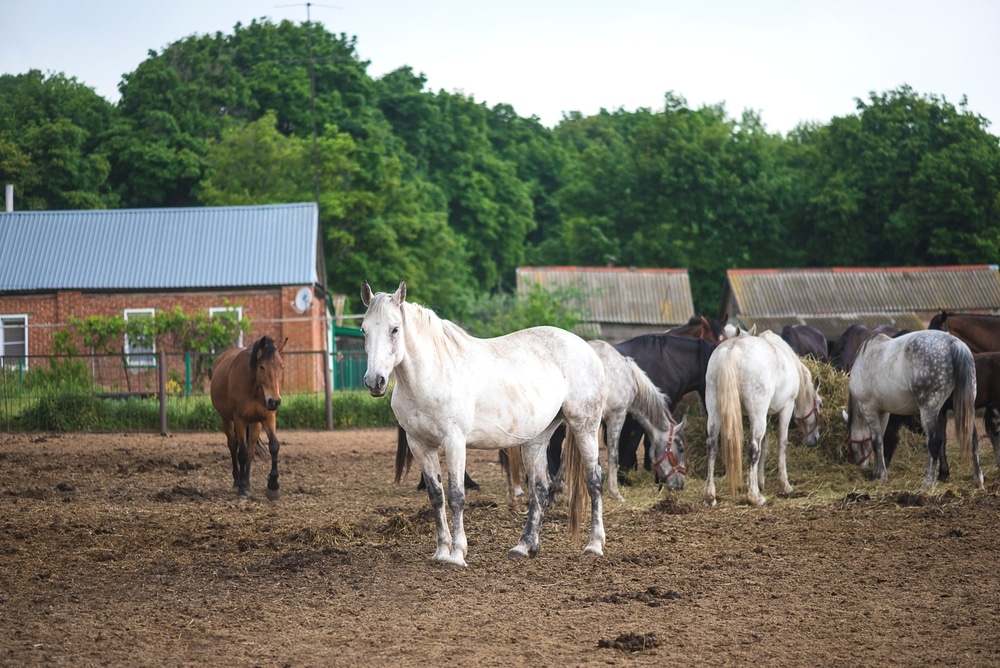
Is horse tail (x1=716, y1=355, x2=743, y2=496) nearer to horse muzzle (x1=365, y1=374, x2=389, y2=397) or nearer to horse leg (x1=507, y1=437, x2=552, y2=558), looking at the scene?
horse leg (x1=507, y1=437, x2=552, y2=558)

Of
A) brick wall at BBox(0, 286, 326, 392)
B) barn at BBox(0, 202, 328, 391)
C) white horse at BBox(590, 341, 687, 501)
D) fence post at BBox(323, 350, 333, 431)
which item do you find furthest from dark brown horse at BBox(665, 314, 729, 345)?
brick wall at BBox(0, 286, 326, 392)

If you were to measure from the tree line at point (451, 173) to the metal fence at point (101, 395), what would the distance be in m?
20.0

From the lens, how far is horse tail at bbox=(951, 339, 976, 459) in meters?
10.3

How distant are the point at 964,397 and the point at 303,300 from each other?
68.1 feet

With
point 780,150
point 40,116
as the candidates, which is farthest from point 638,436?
point 780,150

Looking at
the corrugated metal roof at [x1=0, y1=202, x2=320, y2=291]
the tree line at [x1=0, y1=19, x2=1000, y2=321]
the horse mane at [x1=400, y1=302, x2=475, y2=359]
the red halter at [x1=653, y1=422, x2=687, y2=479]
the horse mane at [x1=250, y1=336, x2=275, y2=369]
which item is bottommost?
the red halter at [x1=653, y1=422, x2=687, y2=479]

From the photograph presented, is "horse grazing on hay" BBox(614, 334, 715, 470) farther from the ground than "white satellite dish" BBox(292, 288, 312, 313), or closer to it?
closer to it

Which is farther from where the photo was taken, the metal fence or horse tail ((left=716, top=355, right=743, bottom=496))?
the metal fence

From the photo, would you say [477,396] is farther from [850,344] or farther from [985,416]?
[850,344]

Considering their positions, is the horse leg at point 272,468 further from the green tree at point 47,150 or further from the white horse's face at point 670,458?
the green tree at point 47,150

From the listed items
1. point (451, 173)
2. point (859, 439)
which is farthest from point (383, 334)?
point (451, 173)

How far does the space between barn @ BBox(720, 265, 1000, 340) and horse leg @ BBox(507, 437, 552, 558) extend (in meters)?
28.0

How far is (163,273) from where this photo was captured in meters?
29.2

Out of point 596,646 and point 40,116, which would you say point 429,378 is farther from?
point 40,116
